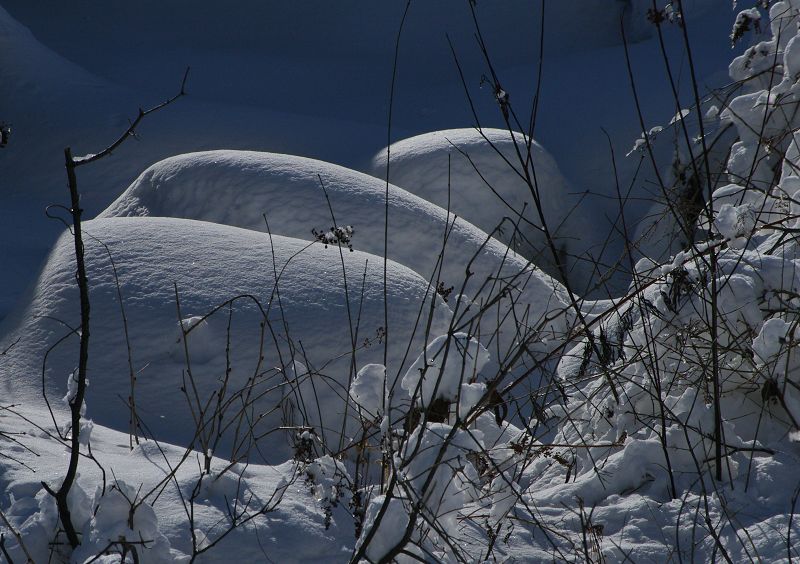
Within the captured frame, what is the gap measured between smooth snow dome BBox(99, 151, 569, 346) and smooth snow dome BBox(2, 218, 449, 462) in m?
0.60

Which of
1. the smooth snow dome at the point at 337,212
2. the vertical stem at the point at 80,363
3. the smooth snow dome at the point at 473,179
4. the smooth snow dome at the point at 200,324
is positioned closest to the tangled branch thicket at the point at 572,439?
the vertical stem at the point at 80,363

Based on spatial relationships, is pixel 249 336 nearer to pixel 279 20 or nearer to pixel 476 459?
pixel 476 459

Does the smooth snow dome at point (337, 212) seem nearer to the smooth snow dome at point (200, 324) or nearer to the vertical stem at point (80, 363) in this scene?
the smooth snow dome at point (200, 324)

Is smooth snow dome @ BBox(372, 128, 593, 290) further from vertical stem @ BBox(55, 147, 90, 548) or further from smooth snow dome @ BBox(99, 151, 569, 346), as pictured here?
vertical stem @ BBox(55, 147, 90, 548)

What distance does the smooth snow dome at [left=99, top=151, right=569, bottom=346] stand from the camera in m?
3.86

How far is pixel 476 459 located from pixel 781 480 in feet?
2.04

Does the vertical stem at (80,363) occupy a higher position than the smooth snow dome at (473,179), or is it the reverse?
the smooth snow dome at (473,179)

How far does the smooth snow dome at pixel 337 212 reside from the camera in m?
3.86

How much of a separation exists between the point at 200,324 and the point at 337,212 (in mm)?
1463

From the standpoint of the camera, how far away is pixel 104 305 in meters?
2.80

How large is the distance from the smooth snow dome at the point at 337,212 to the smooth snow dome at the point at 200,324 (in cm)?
60

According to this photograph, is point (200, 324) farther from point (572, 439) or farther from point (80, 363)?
point (80, 363)

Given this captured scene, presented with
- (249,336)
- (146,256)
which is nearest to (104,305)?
(146,256)

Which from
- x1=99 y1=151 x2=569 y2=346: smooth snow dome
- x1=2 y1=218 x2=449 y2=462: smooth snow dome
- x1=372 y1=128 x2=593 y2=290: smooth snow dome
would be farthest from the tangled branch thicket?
x1=372 y1=128 x2=593 y2=290: smooth snow dome
